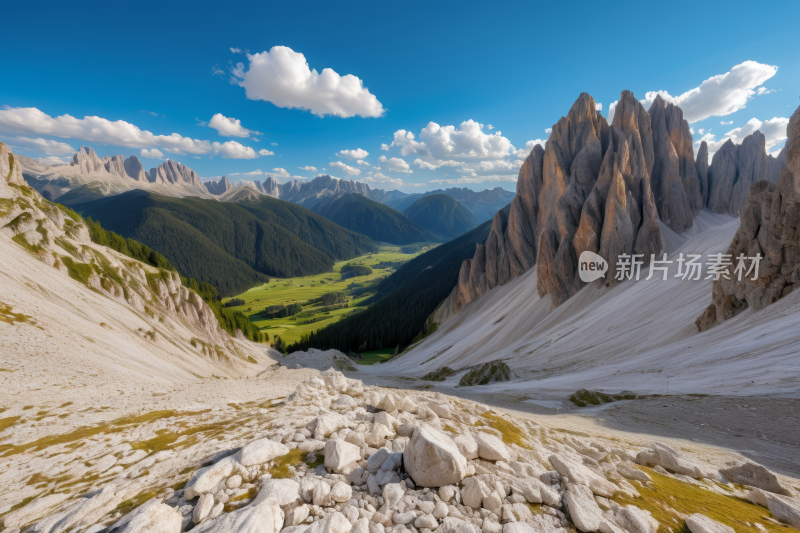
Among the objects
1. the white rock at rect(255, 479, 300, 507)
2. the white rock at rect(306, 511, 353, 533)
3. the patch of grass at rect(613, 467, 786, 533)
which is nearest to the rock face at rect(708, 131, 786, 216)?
the patch of grass at rect(613, 467, 786, 533)

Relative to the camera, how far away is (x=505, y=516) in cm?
632

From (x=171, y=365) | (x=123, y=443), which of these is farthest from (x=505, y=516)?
(x=171, y=365)

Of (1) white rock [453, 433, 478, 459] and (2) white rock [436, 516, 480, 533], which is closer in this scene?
(2) white rock [436, 516, 480, 533]

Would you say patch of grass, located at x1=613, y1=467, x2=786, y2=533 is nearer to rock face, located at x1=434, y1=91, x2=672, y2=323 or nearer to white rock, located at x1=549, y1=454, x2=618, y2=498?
white rock, located at x1=549, y1=454, x2=618, y2=498

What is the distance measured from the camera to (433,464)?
288 inches

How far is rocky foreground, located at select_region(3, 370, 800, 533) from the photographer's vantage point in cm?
621

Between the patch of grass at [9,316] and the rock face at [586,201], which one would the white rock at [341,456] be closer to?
the patch of grass at [9,316]

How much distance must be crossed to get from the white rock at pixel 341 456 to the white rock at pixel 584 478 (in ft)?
17.8

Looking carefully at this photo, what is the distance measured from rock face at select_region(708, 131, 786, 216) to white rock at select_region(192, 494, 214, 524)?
482 ft

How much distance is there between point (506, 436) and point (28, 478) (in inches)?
643

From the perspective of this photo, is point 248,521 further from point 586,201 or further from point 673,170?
point 673,170

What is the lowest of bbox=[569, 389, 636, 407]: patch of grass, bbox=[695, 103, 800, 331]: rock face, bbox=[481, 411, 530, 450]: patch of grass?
bbox=[569, 389, 636, 407]: patch of grass

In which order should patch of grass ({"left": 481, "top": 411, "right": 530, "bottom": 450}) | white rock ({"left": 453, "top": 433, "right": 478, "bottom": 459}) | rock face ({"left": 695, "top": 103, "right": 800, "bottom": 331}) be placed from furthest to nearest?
rock face ({"left": 695, "top": 103, "right": 800, "bottom": 331}) < patch of grass ({"left": 481, "top": 411, "right": 530, "bottom": 450}) < white rock ({"left": 453, "top": 433, "right": 478, "bottom": 459})

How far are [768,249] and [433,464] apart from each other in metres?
48.6
